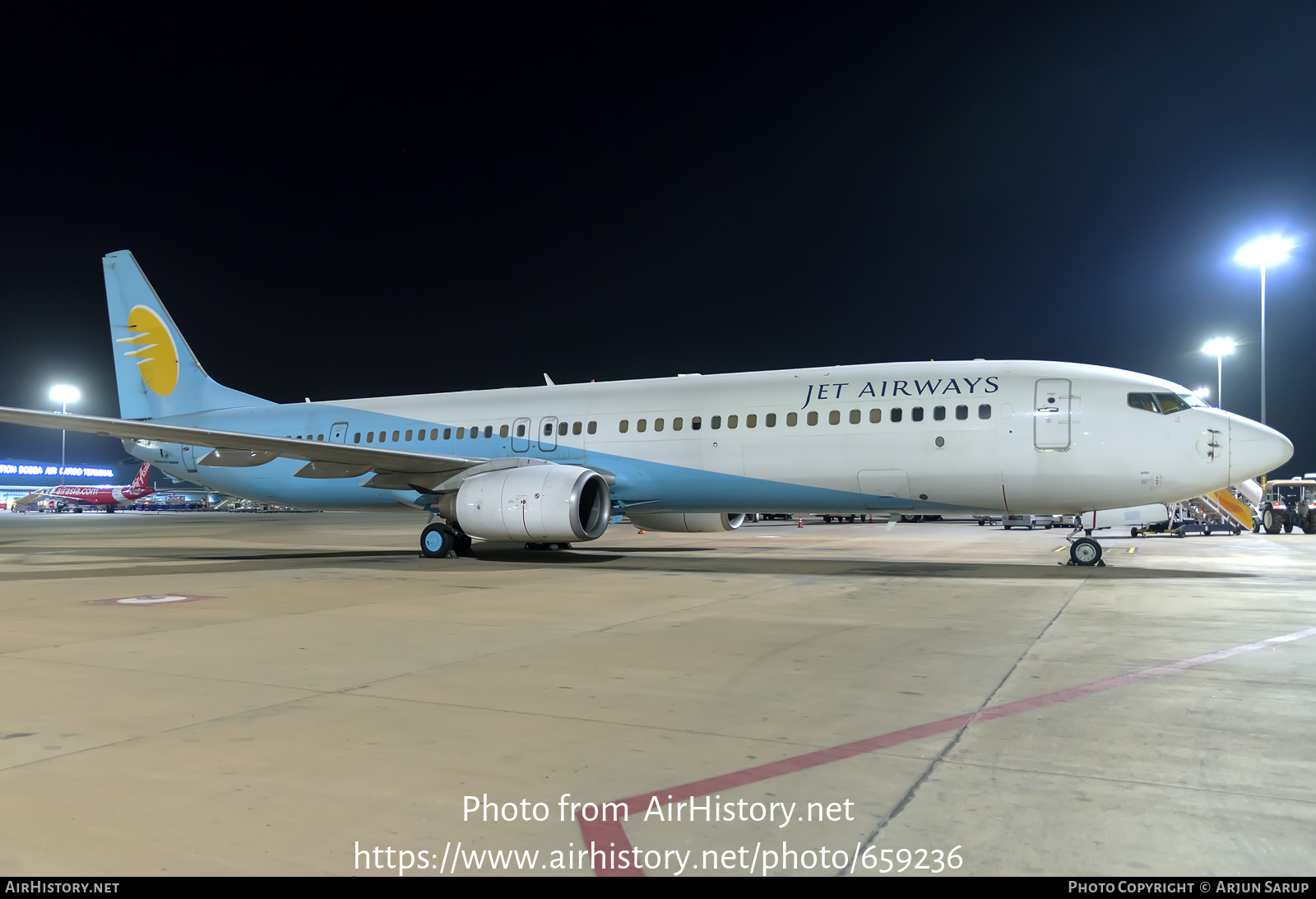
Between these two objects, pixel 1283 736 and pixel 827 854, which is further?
pixel 1283 736

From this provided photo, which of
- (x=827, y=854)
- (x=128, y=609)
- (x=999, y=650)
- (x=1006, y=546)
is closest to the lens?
(x=827, y=854)

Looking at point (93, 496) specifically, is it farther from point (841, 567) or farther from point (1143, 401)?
point (1143, 401)

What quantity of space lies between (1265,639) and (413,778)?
7287 millimetres

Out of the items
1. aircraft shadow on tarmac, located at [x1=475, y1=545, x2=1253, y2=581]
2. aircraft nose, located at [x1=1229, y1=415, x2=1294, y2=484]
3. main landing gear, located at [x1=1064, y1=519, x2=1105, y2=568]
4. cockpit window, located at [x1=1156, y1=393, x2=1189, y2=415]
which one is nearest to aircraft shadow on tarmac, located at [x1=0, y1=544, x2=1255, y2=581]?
aircraft shadow on tarmac, located at [x1=475, y1=545, x2=1253, y2=581]

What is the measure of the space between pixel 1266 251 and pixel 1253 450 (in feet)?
85.5

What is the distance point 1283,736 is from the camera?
4301 millimetres

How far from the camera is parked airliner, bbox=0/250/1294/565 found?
1280cm

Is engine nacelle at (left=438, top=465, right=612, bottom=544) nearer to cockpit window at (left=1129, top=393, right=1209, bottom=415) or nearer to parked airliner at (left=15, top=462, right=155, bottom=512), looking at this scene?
cockpit window at (left=1129, top=393, right=1209, bottom=415)

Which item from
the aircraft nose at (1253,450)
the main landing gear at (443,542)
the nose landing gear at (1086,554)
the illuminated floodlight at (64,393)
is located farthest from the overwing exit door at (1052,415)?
the illuminated floodlight at (64,393)

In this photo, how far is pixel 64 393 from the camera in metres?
60.2

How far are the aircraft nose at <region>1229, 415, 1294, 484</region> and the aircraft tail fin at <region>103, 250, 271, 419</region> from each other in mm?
20384

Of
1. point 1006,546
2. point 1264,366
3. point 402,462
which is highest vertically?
point 1264,366

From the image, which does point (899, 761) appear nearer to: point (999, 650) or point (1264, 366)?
point (999, 650)

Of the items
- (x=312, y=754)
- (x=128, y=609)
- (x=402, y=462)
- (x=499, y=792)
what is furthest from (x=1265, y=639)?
(x=402, y=462)
